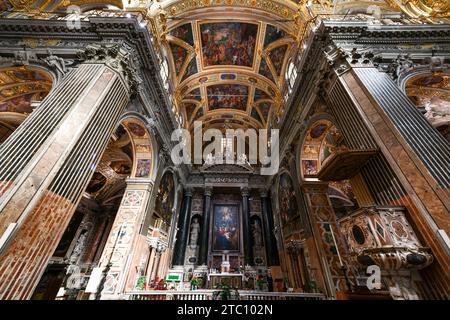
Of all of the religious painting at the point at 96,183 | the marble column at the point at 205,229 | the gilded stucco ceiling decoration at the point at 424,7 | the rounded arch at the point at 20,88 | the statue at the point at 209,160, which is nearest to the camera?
the rounded arch at the point at 20,88

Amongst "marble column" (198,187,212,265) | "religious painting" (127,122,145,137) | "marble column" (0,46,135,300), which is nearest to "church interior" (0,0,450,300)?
"marble column" (0,46,135,300)

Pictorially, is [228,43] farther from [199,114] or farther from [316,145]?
[316,145]

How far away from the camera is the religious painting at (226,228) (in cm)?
1430

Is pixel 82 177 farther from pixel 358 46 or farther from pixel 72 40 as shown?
pixel 358 46

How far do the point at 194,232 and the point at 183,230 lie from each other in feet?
4.74

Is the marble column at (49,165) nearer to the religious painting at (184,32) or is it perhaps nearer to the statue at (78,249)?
Answer: the religious painting at (184,32)

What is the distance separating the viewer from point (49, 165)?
4.04 metres

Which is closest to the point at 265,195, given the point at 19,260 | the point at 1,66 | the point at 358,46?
the point at 358,46

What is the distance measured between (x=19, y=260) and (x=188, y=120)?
1312 cm

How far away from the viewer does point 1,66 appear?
6.18 m

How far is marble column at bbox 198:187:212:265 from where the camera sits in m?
12.7

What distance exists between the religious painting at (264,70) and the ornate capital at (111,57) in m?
Result: 8.53

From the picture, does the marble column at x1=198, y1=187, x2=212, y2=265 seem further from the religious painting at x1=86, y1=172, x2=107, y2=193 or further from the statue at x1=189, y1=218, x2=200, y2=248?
the religious painting at x1=86, y1=172, x2=107, y2=193

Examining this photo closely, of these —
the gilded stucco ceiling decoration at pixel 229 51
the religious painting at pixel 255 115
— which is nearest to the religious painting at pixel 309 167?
the gilded stucco ceiling decoration at pixel 229 51
